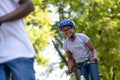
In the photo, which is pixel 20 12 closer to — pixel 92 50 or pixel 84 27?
pixel 92 50

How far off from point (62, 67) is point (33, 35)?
9.64 meters

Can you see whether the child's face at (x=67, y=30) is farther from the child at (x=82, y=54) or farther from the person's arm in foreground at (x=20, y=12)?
the person's arm in foreground at (x=20, y=12)

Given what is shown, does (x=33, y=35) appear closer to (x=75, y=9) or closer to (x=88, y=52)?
(x=75, y=9)

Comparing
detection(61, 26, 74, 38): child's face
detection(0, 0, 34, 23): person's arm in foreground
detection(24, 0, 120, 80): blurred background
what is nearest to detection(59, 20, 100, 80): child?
detection(61, 26, 74, 38): child's face

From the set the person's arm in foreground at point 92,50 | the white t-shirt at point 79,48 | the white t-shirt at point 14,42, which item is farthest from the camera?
the white t-shirt at point 79,48

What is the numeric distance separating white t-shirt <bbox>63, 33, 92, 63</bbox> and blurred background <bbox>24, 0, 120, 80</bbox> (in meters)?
15.0

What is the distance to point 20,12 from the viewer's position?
3.15 metres

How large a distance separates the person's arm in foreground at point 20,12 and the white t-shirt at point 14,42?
3 cm

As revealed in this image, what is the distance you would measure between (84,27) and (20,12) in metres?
25.0

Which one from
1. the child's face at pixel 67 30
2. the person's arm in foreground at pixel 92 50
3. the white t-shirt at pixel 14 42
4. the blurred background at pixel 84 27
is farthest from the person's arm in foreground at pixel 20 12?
the blurred background at pixel 84 27

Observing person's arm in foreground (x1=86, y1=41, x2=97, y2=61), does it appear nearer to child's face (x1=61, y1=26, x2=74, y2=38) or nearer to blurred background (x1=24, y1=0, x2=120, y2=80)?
child's face (x1=61, y1=26, x2=74, y2=38)

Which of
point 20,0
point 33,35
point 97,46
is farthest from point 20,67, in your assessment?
point 97,46

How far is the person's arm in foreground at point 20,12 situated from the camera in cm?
310

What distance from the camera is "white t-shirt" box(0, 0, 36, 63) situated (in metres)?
3.04
